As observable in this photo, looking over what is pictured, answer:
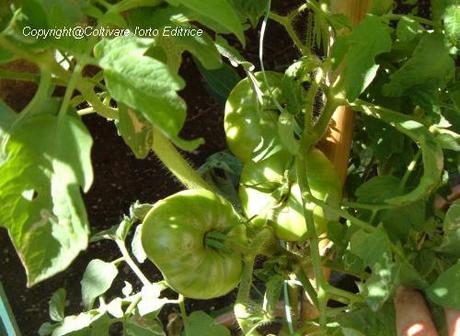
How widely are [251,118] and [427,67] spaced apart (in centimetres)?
20

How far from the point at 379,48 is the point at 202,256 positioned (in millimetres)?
253

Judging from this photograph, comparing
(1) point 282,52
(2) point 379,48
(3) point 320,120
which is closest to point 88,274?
(3) point 320,120

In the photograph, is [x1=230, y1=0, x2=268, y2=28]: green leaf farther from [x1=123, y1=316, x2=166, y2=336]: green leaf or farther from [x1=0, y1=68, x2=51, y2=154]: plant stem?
[x1=123, y1=316, x2=166, y2=336]: green leaf

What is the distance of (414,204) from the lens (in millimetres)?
596

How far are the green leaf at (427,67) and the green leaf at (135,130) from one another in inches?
8.6

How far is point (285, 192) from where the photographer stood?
634 mm

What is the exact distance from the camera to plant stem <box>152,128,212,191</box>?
23.7 inches

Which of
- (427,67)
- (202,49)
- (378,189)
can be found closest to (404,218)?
(378,189)

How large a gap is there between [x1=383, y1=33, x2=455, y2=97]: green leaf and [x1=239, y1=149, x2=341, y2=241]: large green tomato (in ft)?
0.42

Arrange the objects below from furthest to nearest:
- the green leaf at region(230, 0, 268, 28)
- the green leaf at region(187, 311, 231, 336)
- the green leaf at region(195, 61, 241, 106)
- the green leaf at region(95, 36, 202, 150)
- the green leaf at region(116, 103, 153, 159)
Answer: the green leaf at region(195, 61, 241, 106) → the green leaf at region(187, 311, 231, 336) → the green leaf at region(230, 0, 268, 28) → the green leaf at region(116, 103, 153, 159) → the green leaf at region(95, 36, 202, 150)

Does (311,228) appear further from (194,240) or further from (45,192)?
(45,192)

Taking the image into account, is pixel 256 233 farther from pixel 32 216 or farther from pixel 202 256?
pixel 32 216

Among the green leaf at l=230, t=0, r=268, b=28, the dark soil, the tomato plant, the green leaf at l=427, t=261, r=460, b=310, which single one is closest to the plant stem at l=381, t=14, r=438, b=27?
the tomato plant

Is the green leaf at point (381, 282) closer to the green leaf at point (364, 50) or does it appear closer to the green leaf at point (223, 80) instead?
the green leaf at point (364, 50)
